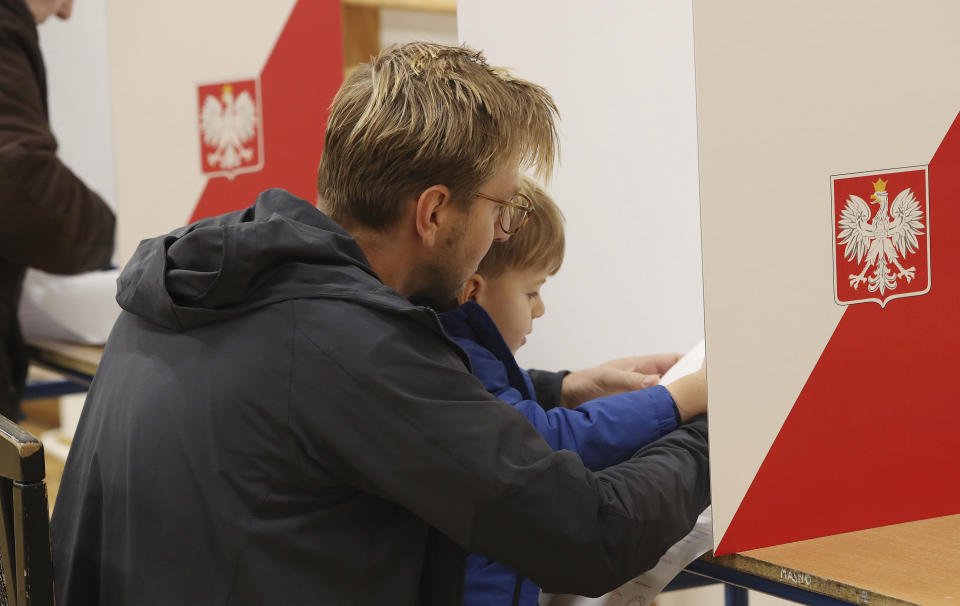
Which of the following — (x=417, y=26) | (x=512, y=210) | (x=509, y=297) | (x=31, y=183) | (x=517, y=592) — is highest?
(x=417, y=26)

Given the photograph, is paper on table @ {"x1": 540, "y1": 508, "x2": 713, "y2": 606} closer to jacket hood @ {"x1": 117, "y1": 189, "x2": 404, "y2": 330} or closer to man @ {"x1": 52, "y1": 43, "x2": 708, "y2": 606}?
man @ {"x1": 52, "y1": 43, "x2": 708, "y2": 606}

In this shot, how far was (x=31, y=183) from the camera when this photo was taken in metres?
2.51

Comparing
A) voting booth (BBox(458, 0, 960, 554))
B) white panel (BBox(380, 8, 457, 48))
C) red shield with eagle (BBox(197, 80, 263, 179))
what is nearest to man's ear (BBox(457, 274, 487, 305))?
voting booth (BBox(458, 0, 960, 554))

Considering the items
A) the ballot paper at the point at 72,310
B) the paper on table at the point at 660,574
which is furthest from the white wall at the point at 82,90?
the paper on table at the point at 660,574

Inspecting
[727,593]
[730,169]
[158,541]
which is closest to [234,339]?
[158,541]

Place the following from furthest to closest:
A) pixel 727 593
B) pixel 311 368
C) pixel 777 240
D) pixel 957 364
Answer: pixel 727 593 → pixel 957 364 → pixel 777 240 → pixel 311 368

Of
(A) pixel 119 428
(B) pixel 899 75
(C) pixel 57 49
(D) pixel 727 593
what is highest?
(C) pixel 57 49

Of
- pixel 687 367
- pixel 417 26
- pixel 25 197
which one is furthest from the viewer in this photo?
pixel 417 26

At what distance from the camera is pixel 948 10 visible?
1.11m

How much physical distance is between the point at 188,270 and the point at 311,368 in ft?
0.51

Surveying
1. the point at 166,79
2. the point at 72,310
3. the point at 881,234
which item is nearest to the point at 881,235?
the point at 881,234

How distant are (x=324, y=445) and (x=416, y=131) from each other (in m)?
0.33

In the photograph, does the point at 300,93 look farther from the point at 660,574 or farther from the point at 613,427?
the point at 660,574

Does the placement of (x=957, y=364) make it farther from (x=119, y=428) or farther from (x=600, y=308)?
(x=119, y=428)
